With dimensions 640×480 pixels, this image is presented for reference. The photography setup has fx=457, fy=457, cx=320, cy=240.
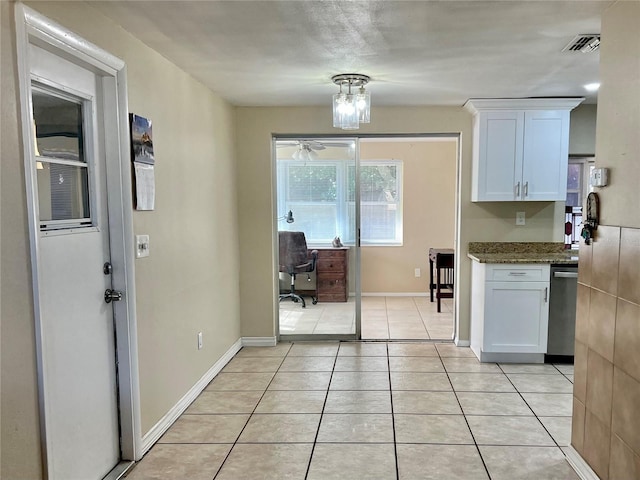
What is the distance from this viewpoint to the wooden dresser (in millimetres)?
4586

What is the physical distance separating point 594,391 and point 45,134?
2.65m

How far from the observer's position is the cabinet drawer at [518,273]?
3.78 meters

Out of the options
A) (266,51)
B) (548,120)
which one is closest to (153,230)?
(266,51)

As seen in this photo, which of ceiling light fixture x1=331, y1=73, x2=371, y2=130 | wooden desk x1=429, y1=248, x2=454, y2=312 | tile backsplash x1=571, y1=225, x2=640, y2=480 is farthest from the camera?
wooden desk x1=429, y1=248, x2=454, y2=312

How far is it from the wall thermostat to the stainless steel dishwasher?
1.84 meters

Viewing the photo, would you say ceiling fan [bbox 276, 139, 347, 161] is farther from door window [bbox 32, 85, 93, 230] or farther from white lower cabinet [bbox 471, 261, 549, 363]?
door window [bbox 32, 85, 93, 230]

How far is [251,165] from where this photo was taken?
14.2 feet

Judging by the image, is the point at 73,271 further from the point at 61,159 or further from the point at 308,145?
the point at 308,145

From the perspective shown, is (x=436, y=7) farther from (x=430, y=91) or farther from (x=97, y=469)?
(x=97, y=469)

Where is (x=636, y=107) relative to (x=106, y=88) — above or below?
below

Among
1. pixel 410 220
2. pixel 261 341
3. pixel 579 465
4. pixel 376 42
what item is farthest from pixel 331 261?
pixel 579 465

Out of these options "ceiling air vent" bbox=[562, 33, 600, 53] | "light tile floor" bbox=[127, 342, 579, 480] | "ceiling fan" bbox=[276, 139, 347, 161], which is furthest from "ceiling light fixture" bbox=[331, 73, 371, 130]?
"light tile floor" bbox=[127, 342, 579, 480]

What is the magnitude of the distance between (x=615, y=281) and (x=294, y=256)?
3.07m

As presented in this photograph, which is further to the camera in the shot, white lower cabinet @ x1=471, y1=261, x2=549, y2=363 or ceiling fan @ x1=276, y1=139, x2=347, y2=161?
ceiling fan @ x1=276, y1=139, x2=347, y2=161
